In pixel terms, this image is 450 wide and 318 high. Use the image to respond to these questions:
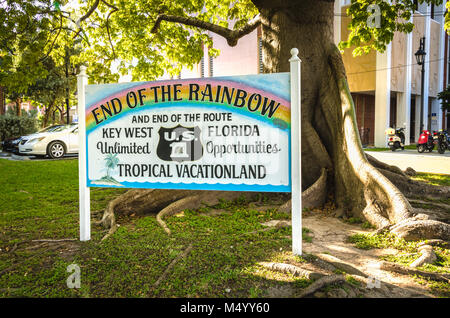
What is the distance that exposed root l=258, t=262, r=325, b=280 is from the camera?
10.3 ft

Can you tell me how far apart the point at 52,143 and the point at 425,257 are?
1527cm

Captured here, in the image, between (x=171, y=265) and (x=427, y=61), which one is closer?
(x=171, y=265)

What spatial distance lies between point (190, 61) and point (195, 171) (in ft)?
26.7

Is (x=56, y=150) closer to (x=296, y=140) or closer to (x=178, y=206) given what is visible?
(x=178, y=206)

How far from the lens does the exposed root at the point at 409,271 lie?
3.14m

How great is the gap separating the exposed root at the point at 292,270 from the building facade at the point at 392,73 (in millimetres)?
22842

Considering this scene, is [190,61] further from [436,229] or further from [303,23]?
[436,229]

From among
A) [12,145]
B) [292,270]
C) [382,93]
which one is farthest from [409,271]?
[382,93]

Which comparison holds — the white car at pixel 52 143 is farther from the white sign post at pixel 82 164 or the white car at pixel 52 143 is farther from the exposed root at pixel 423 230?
the exposed root at pixel 423 230

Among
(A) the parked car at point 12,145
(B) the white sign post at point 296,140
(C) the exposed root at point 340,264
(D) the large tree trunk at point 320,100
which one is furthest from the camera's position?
(A) the parked car at point 12,145

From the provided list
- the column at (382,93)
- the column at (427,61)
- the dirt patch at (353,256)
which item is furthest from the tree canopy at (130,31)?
the column at (427,61)

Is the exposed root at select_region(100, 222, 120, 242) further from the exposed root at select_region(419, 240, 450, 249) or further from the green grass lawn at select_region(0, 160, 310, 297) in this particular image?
the exposed root at select_region(419, 240, 450, 249)

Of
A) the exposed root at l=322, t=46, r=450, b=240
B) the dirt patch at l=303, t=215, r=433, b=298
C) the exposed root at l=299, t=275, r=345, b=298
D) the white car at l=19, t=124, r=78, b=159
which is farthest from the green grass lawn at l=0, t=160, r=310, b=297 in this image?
the white car at l=19, t=124, r=78, b=159

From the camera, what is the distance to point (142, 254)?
3.89 m
